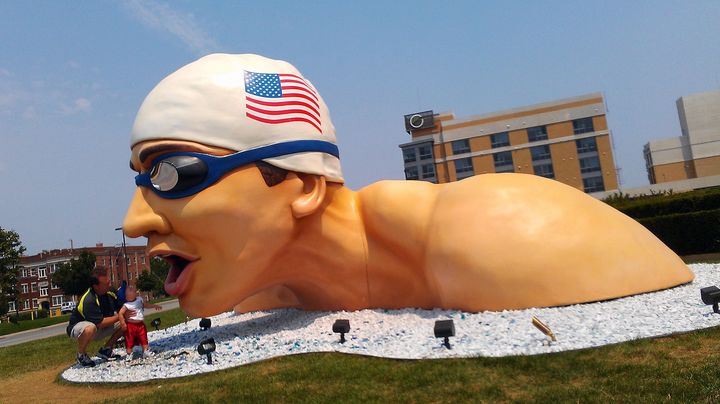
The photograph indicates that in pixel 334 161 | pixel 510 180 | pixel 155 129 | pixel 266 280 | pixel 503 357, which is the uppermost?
pixel 155 129

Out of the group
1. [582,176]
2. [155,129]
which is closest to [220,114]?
[155,129]

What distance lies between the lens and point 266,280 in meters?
7.49

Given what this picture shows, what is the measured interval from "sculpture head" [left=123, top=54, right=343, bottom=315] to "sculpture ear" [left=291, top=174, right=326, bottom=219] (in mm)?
19

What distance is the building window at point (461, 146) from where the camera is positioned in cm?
5819

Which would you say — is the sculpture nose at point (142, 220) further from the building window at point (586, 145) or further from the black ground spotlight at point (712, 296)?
the building window at point (586, 145)

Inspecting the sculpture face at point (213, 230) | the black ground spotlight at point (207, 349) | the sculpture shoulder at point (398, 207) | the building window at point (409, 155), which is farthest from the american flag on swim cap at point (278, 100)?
the building window at point (409, 155)

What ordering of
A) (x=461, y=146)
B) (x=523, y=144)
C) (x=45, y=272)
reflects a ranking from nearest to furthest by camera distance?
(x=523, y=144), (x=461, y=146), (x=45, y=272)

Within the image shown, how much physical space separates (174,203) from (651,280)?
20.4ft

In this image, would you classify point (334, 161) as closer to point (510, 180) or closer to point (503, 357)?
point (510, 180)

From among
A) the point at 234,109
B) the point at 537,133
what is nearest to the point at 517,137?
the point at 537,133

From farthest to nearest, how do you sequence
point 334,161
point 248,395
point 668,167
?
point 668,167
point 334,161
point 248,395

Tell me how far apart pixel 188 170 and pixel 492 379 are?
4.38 metres

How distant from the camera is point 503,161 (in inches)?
2226

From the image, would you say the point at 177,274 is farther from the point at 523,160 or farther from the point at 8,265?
the point at 523,160
